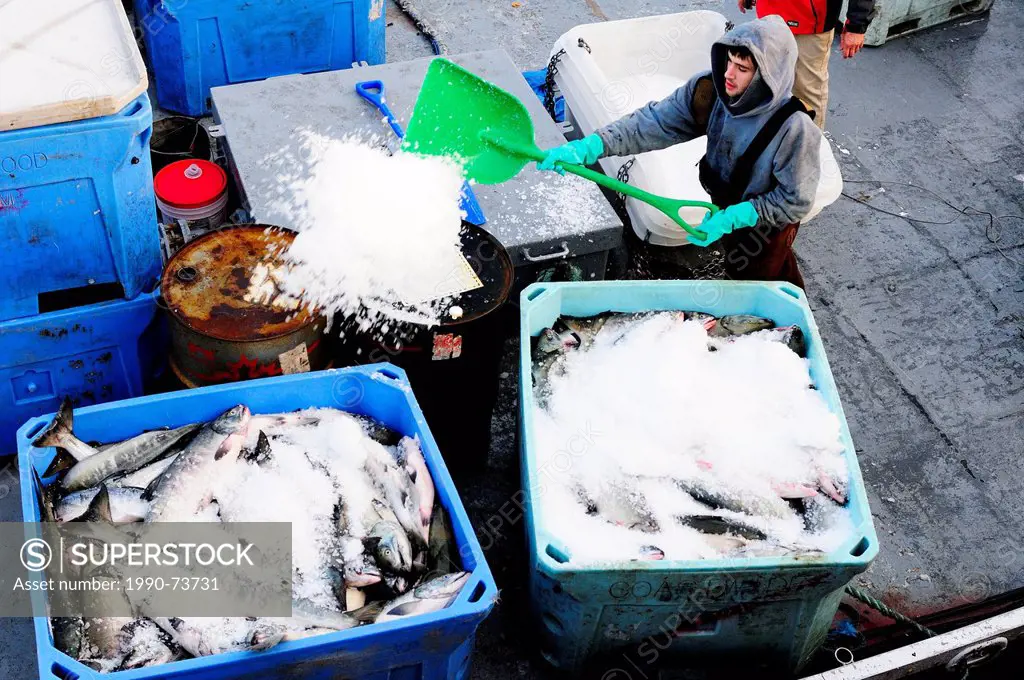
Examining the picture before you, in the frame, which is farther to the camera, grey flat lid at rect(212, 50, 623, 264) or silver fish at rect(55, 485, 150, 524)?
grey flat lid at rect(212, 50, 623, 264)

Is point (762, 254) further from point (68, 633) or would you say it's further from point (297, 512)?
point (68, 633)

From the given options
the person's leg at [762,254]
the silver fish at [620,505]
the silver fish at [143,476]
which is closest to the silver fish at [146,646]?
the silver fish at [143,476]

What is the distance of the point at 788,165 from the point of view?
3641 mm

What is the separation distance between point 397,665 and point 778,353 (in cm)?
182

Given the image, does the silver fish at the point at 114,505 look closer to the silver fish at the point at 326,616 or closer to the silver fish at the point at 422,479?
the silver fish at the point at 326,616

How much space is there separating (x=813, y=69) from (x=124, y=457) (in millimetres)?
3910

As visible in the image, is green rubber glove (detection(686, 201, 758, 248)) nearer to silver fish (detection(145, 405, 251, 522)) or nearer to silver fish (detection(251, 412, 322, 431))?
silver fish (detection(251, 412, 322, 431))

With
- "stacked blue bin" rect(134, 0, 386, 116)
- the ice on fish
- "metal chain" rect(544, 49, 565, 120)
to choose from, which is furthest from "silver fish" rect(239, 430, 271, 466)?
"stacked blue bin" rect(134, 0, 386, 116)

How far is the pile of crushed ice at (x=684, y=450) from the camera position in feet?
9.96

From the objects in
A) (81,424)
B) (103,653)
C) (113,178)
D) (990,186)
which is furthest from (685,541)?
(990,186)

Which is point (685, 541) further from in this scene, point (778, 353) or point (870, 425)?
point (870, 425)

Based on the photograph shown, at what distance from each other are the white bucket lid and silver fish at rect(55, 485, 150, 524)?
1.22m

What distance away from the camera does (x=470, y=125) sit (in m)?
3.83

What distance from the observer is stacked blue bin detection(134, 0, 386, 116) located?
4.95 meters
